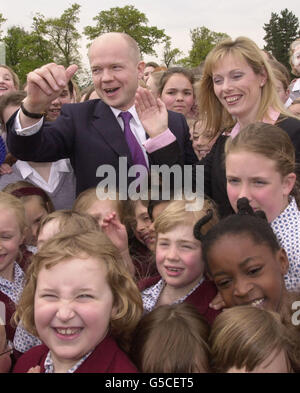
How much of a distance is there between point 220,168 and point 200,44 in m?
30.3

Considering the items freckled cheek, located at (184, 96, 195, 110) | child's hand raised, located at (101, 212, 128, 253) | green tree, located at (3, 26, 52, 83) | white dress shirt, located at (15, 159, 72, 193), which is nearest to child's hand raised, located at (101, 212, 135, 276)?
child's hand raised, located at (101, 212, 128, 253)

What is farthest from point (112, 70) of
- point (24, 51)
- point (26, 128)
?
point (24, 51)

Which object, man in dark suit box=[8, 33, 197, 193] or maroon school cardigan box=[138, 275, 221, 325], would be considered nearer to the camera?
maroon school cardigan box=[138, 275, 221, 325]

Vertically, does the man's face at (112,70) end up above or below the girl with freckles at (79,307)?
above

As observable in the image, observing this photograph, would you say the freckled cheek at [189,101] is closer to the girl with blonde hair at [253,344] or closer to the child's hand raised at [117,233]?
the child's hand raised at [117,233]

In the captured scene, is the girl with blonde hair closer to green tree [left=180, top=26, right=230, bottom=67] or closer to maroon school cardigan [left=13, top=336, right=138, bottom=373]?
maroon school cardigan [left=13, top=336, right=138, bottom=373]

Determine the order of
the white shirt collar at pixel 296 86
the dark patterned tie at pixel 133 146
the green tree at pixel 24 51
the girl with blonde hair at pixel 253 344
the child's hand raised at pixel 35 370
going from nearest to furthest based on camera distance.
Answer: the girl with blonde hair at pixel 253 344 → the child's hand raised at pixel 35 370 → the dark patterned tie at pixel 133 146 → the white shirt collar at pixel 296 86 → the green tree at pixel 24 51

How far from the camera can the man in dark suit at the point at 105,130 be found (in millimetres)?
2672

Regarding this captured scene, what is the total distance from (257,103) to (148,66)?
16.7 feet

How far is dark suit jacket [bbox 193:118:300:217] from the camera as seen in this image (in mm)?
2418

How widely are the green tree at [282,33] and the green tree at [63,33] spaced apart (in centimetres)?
1586

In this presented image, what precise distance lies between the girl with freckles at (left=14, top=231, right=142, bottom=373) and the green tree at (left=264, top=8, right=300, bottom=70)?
1220 inches

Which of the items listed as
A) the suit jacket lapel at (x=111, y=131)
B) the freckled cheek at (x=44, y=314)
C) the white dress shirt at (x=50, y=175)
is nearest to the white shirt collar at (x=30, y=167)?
the white dress shirt at (x=50, y=175)

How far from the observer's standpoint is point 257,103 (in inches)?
106
